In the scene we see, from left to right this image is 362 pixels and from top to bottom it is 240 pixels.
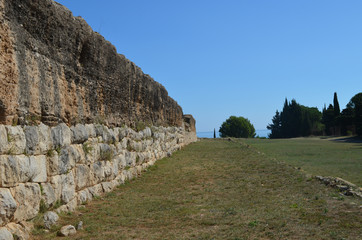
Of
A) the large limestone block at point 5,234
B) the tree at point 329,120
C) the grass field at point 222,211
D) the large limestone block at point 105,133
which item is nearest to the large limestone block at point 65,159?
the grass field at point 222,211

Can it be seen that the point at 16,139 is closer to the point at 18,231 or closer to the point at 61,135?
the point at 18,231

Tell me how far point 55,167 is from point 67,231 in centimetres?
123

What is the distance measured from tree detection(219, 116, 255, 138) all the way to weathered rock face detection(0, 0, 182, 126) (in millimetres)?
67739

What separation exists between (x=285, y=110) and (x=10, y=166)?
74.2 meters

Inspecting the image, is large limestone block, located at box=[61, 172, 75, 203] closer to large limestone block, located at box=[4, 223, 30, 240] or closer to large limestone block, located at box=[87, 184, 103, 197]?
large limestone block, located at box=[87, 184, 103, 197]

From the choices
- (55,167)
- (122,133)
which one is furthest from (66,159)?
(122,133)

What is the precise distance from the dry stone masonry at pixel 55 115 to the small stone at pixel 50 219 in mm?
22

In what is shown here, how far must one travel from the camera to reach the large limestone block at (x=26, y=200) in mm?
4539

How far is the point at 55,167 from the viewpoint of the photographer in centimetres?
570

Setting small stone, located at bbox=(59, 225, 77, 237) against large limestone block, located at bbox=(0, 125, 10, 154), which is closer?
large limestone block, located at bbox=(0, 125, 10, 154)

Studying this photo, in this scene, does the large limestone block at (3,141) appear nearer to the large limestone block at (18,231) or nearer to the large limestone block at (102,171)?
the large limestone block at (18,231)

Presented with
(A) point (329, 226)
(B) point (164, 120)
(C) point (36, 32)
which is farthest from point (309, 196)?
(B) point (164, 120)

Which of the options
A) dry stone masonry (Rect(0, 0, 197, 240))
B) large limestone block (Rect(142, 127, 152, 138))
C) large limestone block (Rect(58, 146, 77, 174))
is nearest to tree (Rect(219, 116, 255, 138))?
large limestone block (Rect(142, 127, 152, 138))

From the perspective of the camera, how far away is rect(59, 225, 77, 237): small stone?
4824 mm
